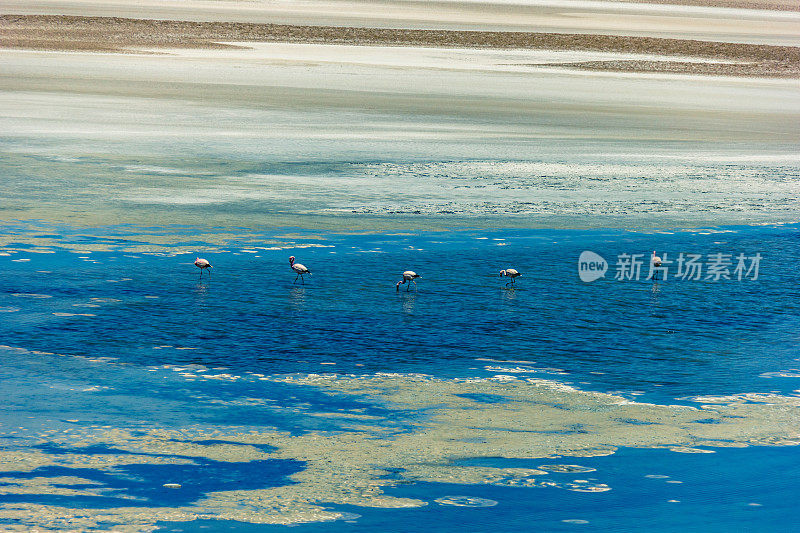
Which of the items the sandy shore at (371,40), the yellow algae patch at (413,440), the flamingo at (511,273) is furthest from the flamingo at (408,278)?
the sandy shore at (371,40)

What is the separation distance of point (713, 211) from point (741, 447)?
22.8 feet

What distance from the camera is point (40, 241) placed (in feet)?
33.7

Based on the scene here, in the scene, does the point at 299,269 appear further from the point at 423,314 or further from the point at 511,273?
the point at 511,273

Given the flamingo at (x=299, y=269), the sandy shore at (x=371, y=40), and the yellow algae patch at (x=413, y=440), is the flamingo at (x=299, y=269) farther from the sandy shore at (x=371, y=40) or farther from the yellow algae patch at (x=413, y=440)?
the sandy shore at (x=371, y=40)

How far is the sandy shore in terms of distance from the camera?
1310 inches

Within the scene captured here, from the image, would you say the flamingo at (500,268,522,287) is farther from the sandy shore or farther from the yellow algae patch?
the sandy shore

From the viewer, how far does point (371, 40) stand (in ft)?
130

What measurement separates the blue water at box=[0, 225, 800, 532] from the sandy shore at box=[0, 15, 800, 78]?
23468mm

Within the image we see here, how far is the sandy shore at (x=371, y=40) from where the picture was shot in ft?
109

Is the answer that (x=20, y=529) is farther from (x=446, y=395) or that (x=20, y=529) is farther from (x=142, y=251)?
(x=142, y=251)

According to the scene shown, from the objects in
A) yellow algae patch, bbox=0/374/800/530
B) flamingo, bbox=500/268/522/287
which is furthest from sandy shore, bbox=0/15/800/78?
yellow algae patch, bbox=0/374/800/530

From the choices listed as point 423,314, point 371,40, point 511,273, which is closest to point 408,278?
point 423,314

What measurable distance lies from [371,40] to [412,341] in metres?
32.9

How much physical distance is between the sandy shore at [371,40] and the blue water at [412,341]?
23.5 metres
